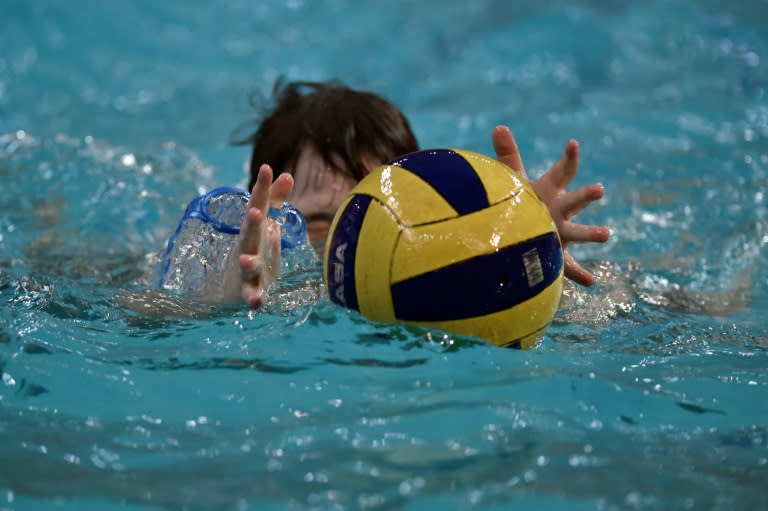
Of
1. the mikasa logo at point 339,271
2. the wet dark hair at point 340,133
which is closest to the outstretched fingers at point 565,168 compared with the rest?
the mikasa logo at point 339,271

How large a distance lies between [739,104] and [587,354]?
3039 mm

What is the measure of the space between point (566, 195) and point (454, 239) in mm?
471

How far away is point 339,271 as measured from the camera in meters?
1.72

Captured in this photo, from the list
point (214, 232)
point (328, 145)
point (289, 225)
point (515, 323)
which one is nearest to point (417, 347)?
point (515, 323)

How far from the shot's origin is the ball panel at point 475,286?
1.62 m

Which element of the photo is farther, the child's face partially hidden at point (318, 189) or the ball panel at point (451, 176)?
the child's face partially hidden at point (318, 189)

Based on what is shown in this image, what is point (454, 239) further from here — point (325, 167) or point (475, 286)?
point (325, 167)

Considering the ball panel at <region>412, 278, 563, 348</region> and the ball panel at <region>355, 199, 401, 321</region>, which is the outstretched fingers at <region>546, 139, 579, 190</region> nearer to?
the ball panel at <region>412, 278, 563, 348</region>

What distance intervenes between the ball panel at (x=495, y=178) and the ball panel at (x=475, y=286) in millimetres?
103

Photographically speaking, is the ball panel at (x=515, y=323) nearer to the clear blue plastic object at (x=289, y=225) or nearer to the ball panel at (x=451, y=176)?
the ball panel at (x=451, y=176)

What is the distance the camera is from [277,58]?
5469mm

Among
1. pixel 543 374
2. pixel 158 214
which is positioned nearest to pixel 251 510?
pixel 543 374

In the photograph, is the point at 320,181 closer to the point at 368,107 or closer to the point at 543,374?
the point at 368,107

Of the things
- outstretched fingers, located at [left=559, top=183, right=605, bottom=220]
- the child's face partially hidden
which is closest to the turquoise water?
outstretched fingers, located at [left=559, top=183, right=605, bottom=220]
